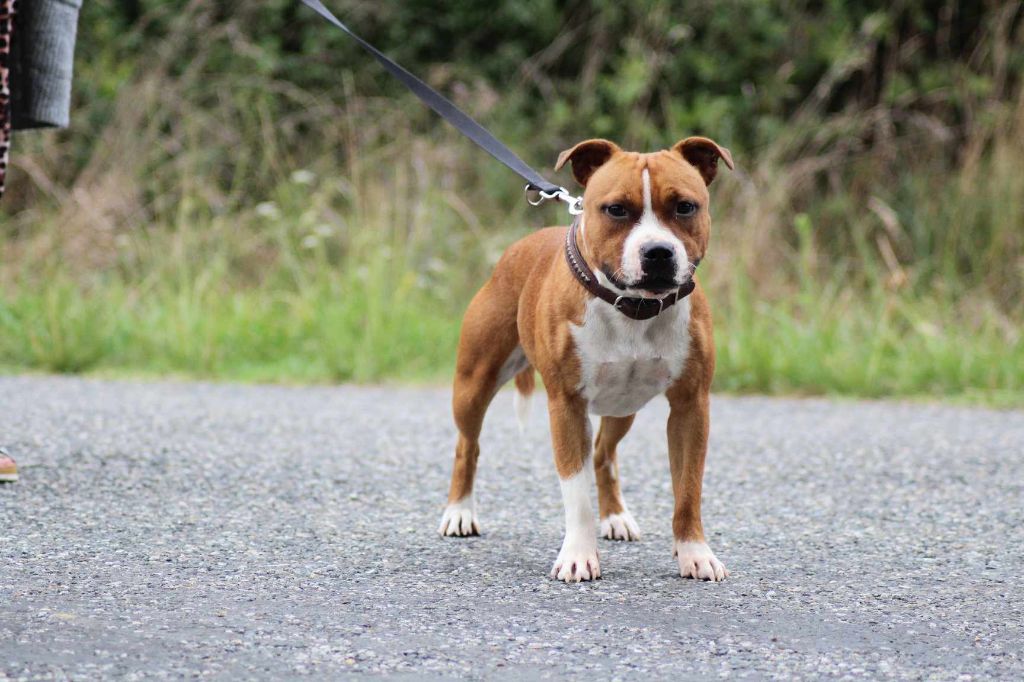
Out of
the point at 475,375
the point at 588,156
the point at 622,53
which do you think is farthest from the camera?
the point at 622,53

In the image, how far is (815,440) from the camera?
591cm

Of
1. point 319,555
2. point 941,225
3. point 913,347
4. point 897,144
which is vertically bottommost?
point 319,555

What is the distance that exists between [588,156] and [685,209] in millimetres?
435

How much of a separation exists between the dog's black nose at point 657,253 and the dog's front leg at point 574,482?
53cm

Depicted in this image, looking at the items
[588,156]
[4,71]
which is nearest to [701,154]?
[588,156]

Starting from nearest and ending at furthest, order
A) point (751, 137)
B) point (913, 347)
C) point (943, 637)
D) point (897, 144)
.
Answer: point (943, 637) → point (913, 347) → point (897, 144) → point (751, 137)

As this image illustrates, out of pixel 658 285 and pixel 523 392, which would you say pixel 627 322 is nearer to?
pixel 658 285

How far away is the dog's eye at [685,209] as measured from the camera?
3.37m

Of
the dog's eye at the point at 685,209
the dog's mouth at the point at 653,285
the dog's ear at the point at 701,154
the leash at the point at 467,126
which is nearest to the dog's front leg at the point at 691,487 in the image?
the dog's mouth at the point at 653,285

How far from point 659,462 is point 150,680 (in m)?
3.16

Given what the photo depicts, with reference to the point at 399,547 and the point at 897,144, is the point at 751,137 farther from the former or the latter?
the point at 399,547

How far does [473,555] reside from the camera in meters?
3.82

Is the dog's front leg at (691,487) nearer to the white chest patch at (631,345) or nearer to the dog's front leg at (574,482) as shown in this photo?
the white chest patch at (631,345)

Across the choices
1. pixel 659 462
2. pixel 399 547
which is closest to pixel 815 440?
pixel 659 462
